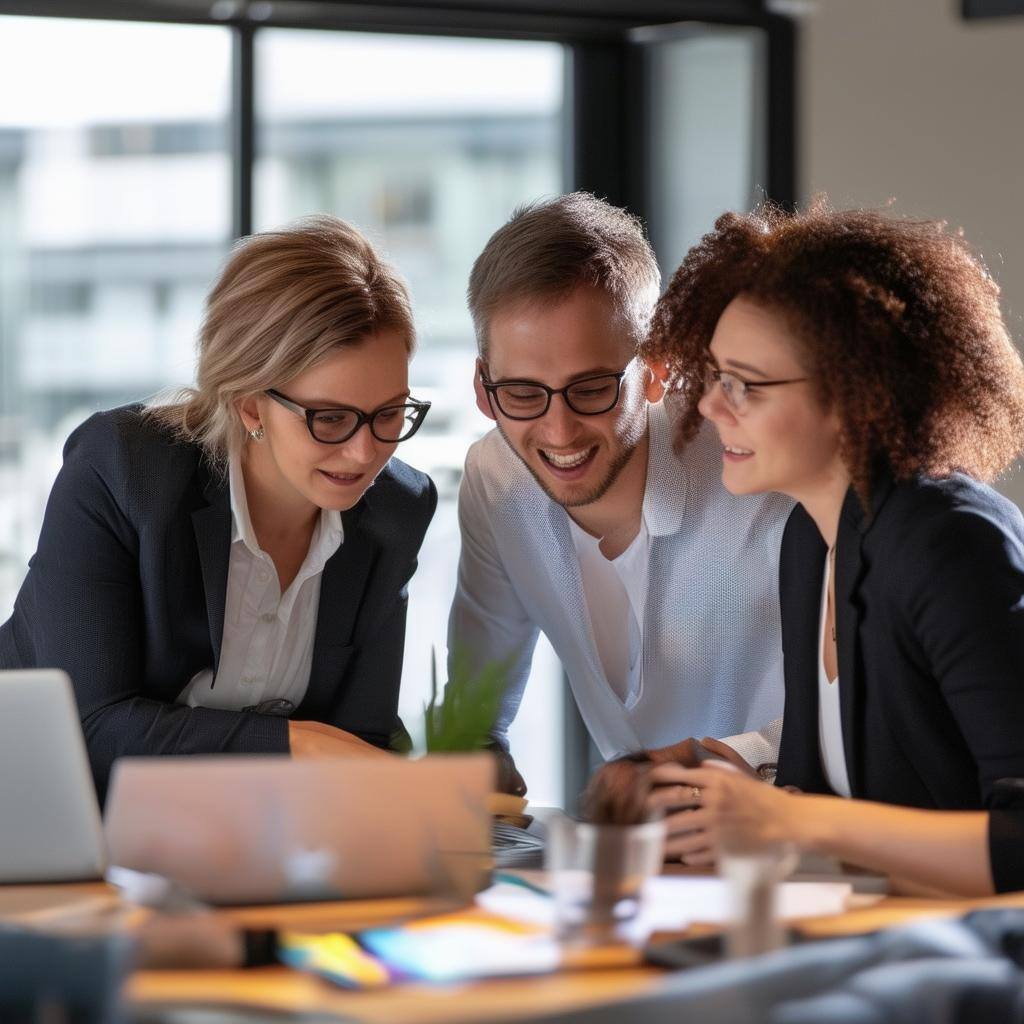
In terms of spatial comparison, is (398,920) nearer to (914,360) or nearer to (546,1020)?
(546,1020)

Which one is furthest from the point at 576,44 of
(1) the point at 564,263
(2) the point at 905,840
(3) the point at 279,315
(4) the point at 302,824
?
(4) the point at 302,824

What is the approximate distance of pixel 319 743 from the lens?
2240 millimetres

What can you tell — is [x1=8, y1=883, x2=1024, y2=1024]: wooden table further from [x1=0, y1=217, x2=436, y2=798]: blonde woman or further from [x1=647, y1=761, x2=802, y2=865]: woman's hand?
[x1=0, y1=217, x2=436, y2=798]: blonde woman

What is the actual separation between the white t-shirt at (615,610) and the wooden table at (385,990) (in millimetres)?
1103

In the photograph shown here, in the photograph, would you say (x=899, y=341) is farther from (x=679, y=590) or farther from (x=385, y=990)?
(x=385, y=990)

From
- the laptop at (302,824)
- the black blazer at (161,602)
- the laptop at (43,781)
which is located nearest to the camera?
the laptop at (302,824)

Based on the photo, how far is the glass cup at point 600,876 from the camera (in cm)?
157

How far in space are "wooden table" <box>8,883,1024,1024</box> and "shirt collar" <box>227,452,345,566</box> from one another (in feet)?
2.93

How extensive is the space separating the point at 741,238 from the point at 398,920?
1259mm

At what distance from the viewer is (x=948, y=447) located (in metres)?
2.11

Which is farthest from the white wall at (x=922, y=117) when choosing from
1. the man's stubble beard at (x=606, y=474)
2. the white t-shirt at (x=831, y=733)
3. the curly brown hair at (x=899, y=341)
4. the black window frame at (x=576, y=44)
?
the white t-shirt at (x=831, y=733)

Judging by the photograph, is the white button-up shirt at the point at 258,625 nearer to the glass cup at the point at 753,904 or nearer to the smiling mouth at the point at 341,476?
the smiling mouth at the point at 341,476

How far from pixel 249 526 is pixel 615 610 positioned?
0.71 meters

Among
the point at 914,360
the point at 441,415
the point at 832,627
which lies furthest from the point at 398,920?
the point at 441,415
